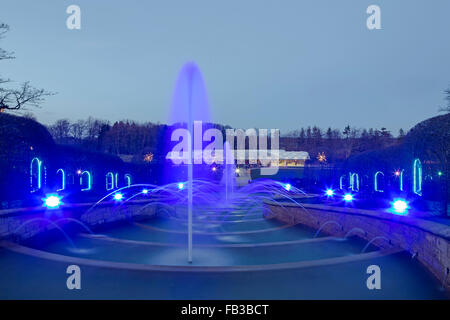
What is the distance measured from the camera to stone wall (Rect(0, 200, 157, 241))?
33.3 feet

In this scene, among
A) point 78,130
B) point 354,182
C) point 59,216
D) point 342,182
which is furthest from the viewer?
point 78,130

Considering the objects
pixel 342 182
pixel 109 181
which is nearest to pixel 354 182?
pixel 342 182

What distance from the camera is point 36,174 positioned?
20.2 m

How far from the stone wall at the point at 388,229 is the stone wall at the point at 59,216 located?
7.34m

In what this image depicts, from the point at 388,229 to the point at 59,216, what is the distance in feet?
34.9

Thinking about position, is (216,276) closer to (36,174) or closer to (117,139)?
(36,174)

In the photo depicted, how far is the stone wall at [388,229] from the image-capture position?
705 cm

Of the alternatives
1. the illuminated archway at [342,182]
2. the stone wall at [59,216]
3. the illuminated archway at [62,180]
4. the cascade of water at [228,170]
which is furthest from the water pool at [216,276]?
the illuminated archway at [342,182]

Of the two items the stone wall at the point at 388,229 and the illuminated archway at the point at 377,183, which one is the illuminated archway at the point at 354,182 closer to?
the illuminated archway at the point at 377,183

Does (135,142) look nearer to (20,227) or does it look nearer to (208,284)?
(20,227)

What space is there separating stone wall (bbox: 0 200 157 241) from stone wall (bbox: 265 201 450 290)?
7.34 metres

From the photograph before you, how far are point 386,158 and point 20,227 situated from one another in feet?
84.2
